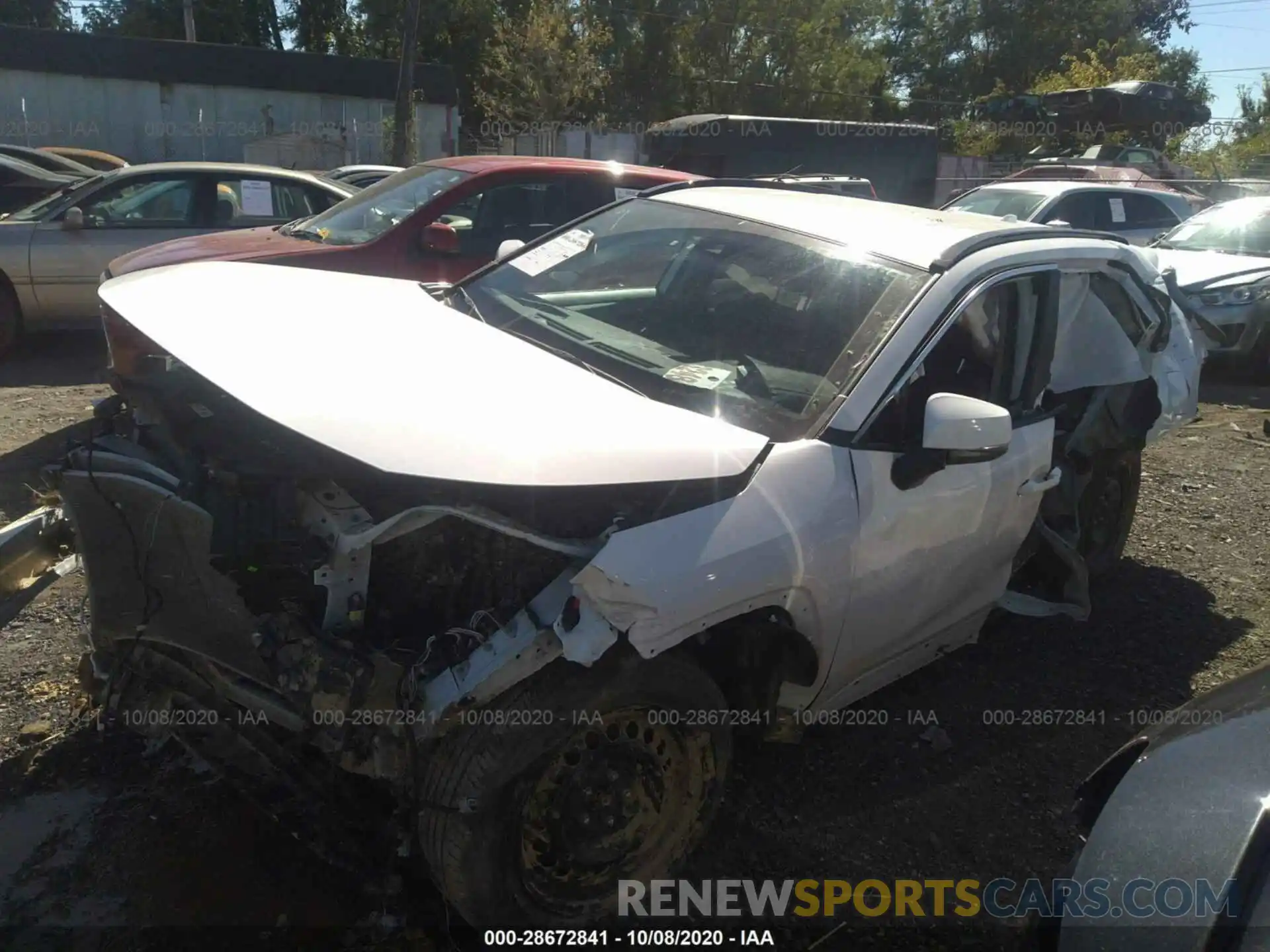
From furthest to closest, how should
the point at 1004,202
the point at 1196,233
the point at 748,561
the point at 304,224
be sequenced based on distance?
1. the point at 1004,202
2. the point at 1196,233
3. the point at 304,224
4. the point at 748,561

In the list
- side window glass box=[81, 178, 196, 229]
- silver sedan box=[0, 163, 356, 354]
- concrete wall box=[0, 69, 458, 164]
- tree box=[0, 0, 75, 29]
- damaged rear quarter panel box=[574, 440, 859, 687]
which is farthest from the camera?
tree box=[0, 0, 75, 29]

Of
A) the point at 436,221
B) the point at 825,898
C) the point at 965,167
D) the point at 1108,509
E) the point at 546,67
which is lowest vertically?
the point at 825,898

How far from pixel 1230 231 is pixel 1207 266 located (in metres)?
0.97

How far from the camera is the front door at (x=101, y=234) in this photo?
298 inches

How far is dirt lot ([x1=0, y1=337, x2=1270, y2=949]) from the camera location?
8.38 ft

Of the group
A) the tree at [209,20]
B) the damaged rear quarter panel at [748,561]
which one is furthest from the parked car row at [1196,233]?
the tree at [209,20]

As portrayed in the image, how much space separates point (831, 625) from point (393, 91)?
92.8 ft

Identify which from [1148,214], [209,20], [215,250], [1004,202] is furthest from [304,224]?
[209,20]

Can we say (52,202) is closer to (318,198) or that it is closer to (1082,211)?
(318,198)

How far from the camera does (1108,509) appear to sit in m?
4.68

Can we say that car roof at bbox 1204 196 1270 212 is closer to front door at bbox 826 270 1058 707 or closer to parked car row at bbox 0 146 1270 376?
parked car row at bbox 0 146 1270 376

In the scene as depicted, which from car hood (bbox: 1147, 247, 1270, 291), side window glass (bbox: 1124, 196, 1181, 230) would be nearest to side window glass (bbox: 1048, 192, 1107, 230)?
side window glass (bbox: 1124, 196, 1181, 230)

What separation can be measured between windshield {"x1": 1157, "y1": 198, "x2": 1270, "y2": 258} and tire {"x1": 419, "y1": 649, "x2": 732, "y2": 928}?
9.29m

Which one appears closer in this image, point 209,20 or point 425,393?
point 425,393
